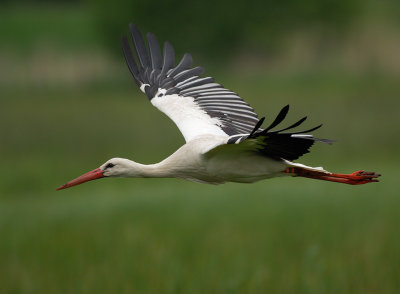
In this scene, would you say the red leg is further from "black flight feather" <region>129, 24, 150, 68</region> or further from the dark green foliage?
the dark green foliage

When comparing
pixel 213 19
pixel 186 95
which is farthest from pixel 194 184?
pixel 213 19

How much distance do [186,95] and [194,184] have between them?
23.1ft

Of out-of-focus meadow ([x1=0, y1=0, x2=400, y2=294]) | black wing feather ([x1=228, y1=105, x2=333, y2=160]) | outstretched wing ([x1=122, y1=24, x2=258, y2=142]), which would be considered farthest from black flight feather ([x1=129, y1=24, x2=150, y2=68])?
out-of-focus meadow ([x1=0, y1=0, x2=400, y2=294])

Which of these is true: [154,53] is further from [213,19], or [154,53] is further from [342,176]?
[213,19]

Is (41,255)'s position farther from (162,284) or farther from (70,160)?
(70,160)

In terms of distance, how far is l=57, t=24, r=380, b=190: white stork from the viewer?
239 inches

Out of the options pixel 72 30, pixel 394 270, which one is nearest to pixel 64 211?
pixel 394 270

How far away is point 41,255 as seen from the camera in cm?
923

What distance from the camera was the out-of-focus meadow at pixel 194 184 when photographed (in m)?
8.63

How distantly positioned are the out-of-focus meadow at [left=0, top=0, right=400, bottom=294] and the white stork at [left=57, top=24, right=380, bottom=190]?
167 cm

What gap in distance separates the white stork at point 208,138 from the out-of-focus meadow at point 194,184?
167 centimetres

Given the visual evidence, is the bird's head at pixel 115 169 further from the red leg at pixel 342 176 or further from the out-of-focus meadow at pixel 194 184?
the out-of-focus meadow at pixel 194 184

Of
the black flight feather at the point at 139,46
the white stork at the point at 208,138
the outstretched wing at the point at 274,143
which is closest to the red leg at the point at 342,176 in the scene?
the white stork at the point at 208,138

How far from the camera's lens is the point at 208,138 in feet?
21.8
